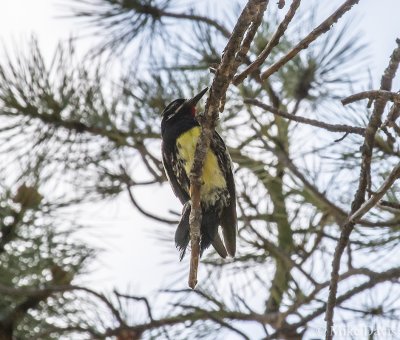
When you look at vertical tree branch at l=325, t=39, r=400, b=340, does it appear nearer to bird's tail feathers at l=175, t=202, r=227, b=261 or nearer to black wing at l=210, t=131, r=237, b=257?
bird's tail feathers at l=175, t=202, r=227, b=261

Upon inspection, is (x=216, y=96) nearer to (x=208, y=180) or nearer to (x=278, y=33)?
(x=278, y=33)

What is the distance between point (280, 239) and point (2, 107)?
1268 millimetres

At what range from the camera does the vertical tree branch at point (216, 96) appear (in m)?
1.40

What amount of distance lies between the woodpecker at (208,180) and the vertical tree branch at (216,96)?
509mm

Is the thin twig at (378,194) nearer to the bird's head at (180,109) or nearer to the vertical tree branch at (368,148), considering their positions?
the vertical tree branch at (368,148)

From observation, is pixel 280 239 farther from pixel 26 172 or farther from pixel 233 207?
pixel 26 172

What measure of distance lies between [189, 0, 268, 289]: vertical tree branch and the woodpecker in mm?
509

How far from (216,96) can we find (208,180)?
0.97 meters

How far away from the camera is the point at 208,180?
2.48m

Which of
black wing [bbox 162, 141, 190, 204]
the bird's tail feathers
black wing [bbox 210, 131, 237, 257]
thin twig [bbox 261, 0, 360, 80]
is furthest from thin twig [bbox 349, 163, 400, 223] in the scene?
black wing [bbox 162, 141, 190, 204]

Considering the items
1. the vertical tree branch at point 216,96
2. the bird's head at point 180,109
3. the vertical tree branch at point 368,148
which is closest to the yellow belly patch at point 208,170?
the bird's head at point 180,109

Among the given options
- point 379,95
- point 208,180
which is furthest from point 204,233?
point 379,95

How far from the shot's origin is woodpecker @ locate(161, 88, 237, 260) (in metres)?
2.36

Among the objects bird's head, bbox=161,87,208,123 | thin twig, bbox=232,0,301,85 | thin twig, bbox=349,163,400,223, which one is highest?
bird's head, bbox=161,87,208,123
